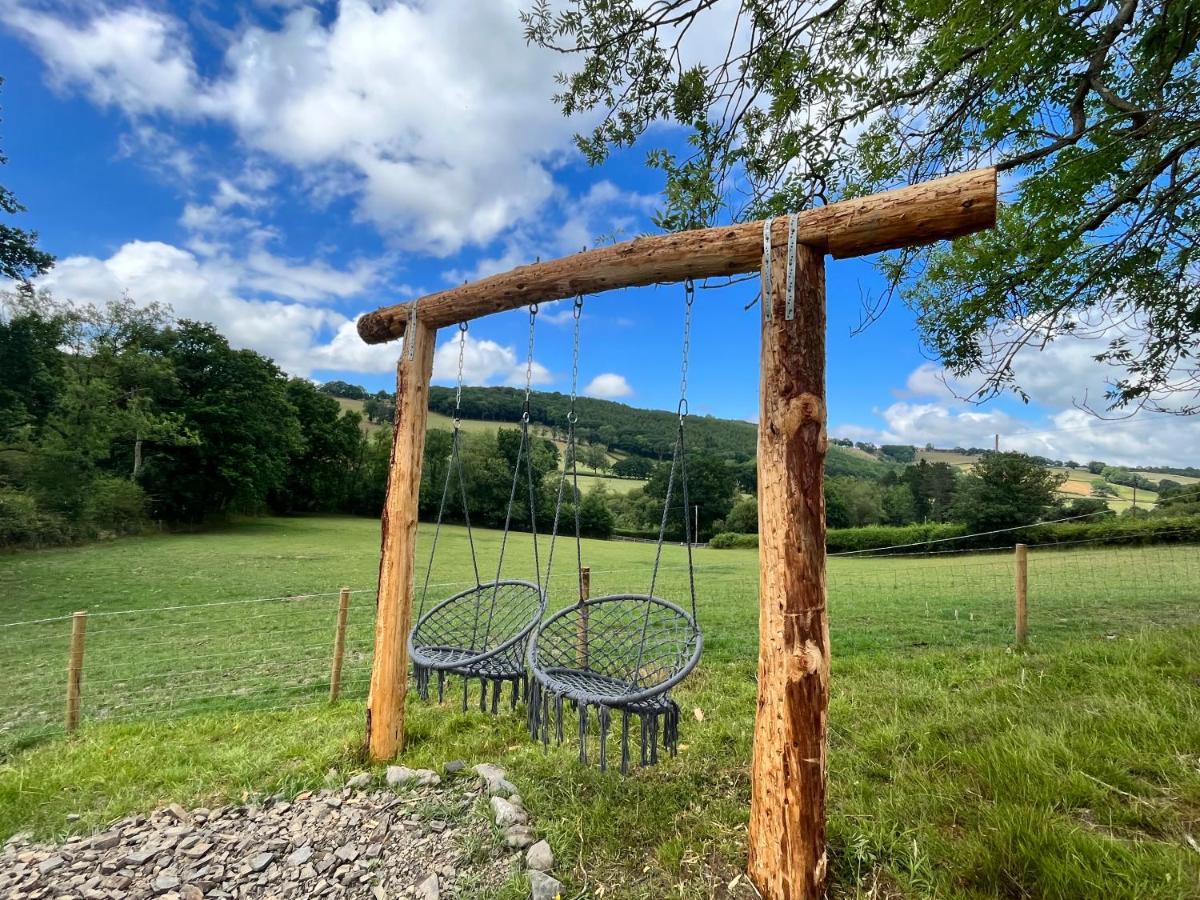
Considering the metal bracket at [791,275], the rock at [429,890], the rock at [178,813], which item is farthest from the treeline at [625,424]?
the rock at [178,813]

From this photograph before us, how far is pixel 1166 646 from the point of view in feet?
14.1

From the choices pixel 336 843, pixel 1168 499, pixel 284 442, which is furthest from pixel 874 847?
pixel 284 442

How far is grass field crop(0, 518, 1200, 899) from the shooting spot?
225cm

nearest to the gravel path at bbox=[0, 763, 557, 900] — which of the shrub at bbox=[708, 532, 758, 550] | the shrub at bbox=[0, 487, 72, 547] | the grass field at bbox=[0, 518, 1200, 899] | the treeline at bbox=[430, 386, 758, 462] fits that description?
the grass field at bbox=[0, 518, 1200, 899]

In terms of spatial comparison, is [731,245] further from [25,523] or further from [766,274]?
[25,523]

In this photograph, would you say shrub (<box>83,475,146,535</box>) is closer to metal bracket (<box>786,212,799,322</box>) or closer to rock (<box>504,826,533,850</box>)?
rock (<box>504,826,533,850</box>)

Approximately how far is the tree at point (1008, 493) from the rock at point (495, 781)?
93.8ft

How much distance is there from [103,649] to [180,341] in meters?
26.0

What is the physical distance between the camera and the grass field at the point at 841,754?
225cm

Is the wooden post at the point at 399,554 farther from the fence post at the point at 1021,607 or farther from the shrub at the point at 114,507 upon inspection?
the shrub at the point at 114,507

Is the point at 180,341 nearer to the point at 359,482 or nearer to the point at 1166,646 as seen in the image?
the point at 359,482

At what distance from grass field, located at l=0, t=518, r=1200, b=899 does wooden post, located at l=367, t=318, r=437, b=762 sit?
0.81 ft

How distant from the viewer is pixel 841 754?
3289 mm

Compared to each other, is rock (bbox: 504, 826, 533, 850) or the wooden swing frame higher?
the wooden swing frame
